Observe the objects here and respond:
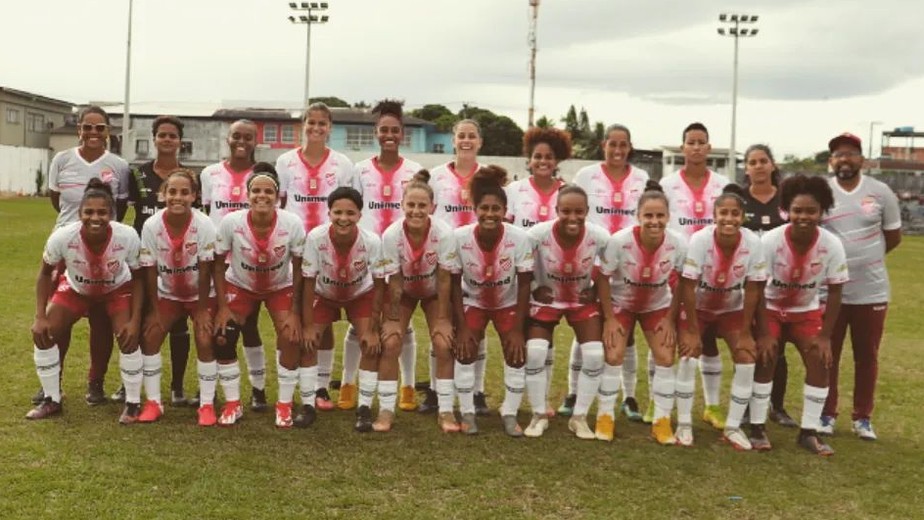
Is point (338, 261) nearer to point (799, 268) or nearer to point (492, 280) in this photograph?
point (492, 280)

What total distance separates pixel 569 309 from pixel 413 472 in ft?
5.37

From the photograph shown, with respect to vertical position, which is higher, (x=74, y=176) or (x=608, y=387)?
(x=74, y=176)

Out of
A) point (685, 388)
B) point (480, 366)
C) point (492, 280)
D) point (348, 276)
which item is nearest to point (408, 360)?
point (480, 366)

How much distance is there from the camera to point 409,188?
223 inches

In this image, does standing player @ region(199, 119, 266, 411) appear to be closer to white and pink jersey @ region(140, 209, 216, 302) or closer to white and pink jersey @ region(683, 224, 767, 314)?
white and pink jersey @ region(140, 209, 216, 302)

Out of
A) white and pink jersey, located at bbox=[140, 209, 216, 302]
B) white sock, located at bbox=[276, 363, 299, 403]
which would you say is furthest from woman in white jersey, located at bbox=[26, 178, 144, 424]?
white sock, located at bbox=[276, 363, 299, 403]

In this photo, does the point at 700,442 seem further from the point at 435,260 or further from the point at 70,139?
the point at 70,139

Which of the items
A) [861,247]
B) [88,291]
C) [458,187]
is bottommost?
[88,291]

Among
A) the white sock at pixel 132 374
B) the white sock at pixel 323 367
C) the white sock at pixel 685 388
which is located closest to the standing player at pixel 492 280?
the white sock at pixel 685 388

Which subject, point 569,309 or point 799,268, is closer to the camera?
point 799,268

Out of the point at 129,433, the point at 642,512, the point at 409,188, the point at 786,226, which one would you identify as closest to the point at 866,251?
the point at 786,226

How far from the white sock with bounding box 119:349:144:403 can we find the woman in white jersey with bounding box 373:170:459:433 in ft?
5.34

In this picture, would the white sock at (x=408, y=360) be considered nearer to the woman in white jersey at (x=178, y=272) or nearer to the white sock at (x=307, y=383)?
the white sock at (x=307, y=383)

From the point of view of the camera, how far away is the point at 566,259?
5.62 meters
